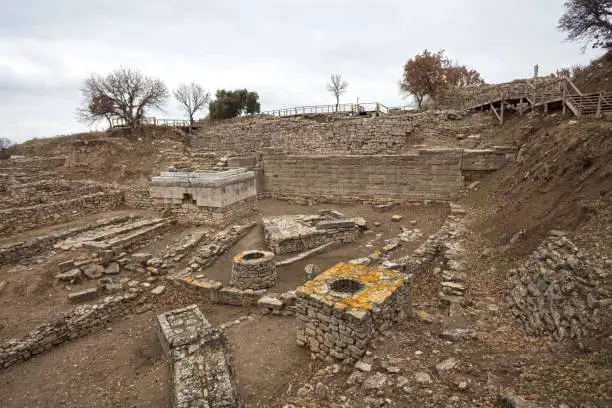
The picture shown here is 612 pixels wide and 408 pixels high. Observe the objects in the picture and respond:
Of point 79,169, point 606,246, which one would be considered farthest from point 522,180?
point 79,169

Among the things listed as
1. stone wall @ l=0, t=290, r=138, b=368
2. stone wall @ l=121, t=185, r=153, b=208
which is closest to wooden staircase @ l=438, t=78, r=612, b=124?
stone wall @ l=0, t=290, r=138, b=368

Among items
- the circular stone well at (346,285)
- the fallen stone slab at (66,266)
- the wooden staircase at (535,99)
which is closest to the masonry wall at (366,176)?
the wooden staircase at (535,99)

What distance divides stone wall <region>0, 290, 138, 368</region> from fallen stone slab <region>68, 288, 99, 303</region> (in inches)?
16.6

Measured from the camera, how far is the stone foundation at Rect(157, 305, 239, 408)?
185 inches

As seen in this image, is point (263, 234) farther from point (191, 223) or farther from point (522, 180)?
point (522, 180)

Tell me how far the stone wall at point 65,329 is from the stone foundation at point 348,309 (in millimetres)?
4867

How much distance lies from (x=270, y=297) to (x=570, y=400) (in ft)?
18.3

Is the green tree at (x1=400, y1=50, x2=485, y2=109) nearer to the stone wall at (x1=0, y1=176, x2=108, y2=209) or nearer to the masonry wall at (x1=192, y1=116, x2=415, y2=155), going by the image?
the masonry wall at (x1=192, y1=116, x2=415, y2=155)

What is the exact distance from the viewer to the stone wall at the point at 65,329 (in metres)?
6.33

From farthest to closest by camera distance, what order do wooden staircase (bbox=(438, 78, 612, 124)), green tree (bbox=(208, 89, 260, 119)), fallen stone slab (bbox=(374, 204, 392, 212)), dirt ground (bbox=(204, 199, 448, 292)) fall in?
green tree (bbox=(208, 89, 260, 119))
fallen stone slab (bbox=(374, 204, 392, 212))
wooden staircase (bbox=(438, 78, 612, 124))
dirt ground (bbox=(204, 199, 448, 292))

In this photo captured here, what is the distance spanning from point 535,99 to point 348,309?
1484 centimetres

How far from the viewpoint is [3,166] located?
18531 millimetres

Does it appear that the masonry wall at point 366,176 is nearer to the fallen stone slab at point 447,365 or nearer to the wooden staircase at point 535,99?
the wooden staircase at point 535,99

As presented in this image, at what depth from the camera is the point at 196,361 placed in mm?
5496
